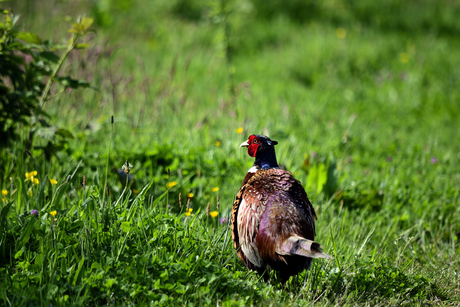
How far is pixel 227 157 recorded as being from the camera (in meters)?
4.00

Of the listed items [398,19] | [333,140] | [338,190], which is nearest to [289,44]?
[398,19]

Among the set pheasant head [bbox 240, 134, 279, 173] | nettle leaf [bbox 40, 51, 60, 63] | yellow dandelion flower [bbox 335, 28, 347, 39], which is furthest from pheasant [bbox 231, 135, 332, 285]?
yellow dandelion flower [bbox 335, 28, 347, 39]

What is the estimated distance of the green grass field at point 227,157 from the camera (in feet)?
7.11

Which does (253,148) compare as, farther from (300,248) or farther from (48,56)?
(48,56)

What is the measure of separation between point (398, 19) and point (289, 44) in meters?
3.32

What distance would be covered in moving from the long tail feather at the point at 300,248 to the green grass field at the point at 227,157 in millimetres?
293

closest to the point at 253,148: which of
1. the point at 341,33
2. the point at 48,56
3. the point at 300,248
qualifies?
the point at 300,248

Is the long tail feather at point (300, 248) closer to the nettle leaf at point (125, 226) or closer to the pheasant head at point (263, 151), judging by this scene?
the pheasant head at point (263, 151)

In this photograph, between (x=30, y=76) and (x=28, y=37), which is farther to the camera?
(x=30, y=76)

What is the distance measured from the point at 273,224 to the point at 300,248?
0.75 ft

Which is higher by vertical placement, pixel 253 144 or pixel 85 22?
pixel 85 22

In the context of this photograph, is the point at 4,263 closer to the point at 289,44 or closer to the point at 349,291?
the point at 349,291

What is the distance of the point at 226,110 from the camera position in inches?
203

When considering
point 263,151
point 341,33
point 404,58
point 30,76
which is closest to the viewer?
point 263,151
